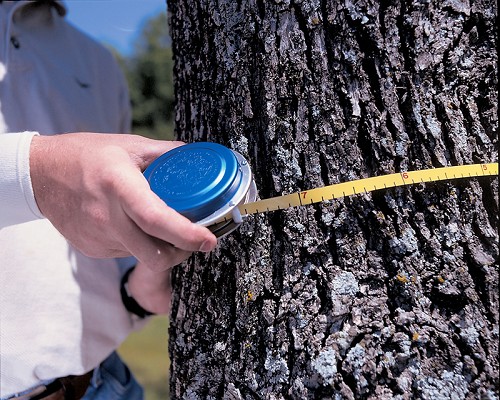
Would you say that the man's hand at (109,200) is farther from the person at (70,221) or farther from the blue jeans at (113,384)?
the blue jeans at (113,384)

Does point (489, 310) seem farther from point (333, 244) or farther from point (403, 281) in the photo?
point (333, 244)

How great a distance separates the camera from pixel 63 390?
5.56 ft

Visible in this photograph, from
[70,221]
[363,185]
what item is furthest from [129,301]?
[363,185]

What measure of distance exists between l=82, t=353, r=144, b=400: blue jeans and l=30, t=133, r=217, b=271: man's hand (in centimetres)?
83

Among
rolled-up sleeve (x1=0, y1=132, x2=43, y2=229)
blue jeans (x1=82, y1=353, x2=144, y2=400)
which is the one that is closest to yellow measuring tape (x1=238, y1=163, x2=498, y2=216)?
rolled-up sleeve (x1=0, y1=132, x2=43, y2=229)

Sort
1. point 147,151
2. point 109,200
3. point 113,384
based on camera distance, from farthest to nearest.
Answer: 1. point 113,384
2. point 147,151
3. point 109,200

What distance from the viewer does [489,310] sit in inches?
42.2

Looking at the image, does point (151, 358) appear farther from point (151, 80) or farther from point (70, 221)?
point (151, 80)

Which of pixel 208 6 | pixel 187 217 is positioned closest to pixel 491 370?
pixel 187 217

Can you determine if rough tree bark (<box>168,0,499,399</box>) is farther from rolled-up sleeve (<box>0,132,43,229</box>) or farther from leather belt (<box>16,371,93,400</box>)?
leather belt (<box>16,371,93,400</box>)

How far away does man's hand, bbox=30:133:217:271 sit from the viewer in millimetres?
1010

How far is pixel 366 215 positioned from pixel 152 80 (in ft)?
36.8

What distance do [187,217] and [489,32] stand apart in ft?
2.12

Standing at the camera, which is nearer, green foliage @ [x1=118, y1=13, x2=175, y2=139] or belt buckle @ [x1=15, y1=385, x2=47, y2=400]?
belt buckle @ [x1=15, y1=385, x2=47, y2=400]
